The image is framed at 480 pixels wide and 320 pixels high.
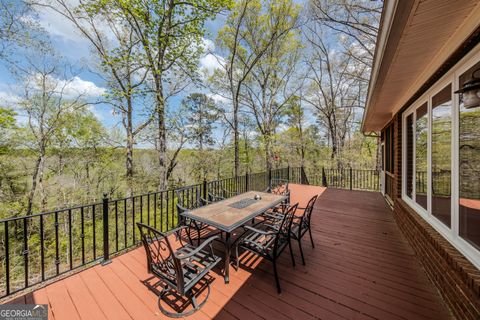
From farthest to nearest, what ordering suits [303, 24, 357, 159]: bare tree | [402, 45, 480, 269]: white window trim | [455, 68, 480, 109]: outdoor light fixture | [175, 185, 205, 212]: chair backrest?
[303, 24, 357, 159]: bare tree < [175, 185, 205, 212]: chair backrest < [402, 45, 480, 269]: white window trim < [455, 68, 480, 109]: outdoor light fixture

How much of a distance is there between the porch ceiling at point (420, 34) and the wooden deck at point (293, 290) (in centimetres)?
244

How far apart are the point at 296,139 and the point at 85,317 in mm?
16002

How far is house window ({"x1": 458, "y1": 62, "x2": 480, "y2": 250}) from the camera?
1.78 m

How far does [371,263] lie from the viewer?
265cm

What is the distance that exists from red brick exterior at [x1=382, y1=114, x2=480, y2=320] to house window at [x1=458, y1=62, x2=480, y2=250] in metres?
0.25

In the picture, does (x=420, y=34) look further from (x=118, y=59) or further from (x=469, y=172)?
(x=118, y=59)

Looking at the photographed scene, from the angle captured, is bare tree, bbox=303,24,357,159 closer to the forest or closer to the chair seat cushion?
the forest

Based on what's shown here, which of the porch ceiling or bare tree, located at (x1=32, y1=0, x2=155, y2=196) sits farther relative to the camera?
bare tree, located at (x1=32, y1=0, x2=155, y2=196)

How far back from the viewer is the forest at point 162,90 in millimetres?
7039

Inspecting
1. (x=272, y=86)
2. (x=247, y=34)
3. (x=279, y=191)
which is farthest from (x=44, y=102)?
(x=272, y=86)

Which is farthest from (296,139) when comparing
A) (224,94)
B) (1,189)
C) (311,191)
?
(1,189)

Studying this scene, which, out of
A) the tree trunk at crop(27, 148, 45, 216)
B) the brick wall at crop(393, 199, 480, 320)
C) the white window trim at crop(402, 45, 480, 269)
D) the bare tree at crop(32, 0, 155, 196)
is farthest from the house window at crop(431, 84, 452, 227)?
the tree trunk at crop(27, 148, 45, 216)

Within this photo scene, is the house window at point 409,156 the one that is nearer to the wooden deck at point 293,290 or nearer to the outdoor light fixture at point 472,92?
the wooden deck at point 293,290

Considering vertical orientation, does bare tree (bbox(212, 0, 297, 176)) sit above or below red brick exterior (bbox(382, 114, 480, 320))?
above
